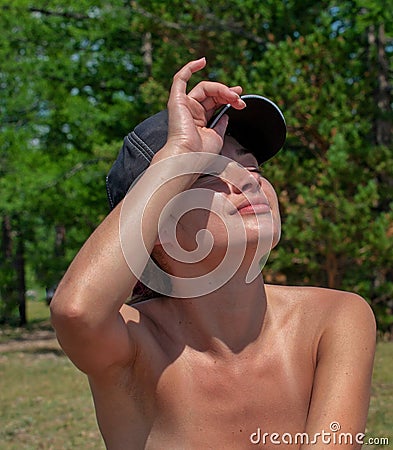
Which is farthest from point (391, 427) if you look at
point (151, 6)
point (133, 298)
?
point (151, 6)

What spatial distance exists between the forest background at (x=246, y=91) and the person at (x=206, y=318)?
7.94 meters

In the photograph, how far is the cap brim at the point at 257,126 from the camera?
1836 millimetres

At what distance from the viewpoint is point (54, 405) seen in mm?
7836

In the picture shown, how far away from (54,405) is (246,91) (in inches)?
204

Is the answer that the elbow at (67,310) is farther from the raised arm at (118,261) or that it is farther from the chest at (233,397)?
the chest at (233,397)

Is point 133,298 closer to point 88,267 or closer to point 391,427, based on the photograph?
point 88,267

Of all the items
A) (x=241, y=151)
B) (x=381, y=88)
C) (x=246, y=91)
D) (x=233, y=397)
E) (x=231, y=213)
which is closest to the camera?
(x=231, y=213)

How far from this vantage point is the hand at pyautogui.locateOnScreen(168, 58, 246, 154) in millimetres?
1649

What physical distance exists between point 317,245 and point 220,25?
4.00 metres

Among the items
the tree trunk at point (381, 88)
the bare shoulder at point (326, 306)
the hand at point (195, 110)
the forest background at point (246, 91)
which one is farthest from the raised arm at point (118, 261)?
the tree trunk at point (381, 88)

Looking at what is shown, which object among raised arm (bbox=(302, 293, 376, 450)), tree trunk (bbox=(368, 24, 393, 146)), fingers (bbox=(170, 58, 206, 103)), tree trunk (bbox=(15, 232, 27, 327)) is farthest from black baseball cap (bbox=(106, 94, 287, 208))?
tree trunk (bbox=(15, 232, 27, 327))

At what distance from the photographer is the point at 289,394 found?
176cm

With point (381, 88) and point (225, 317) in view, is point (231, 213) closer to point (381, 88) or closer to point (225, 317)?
point (225, 317)

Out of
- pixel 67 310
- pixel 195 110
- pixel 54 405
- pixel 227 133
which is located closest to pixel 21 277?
pixel 54 405
